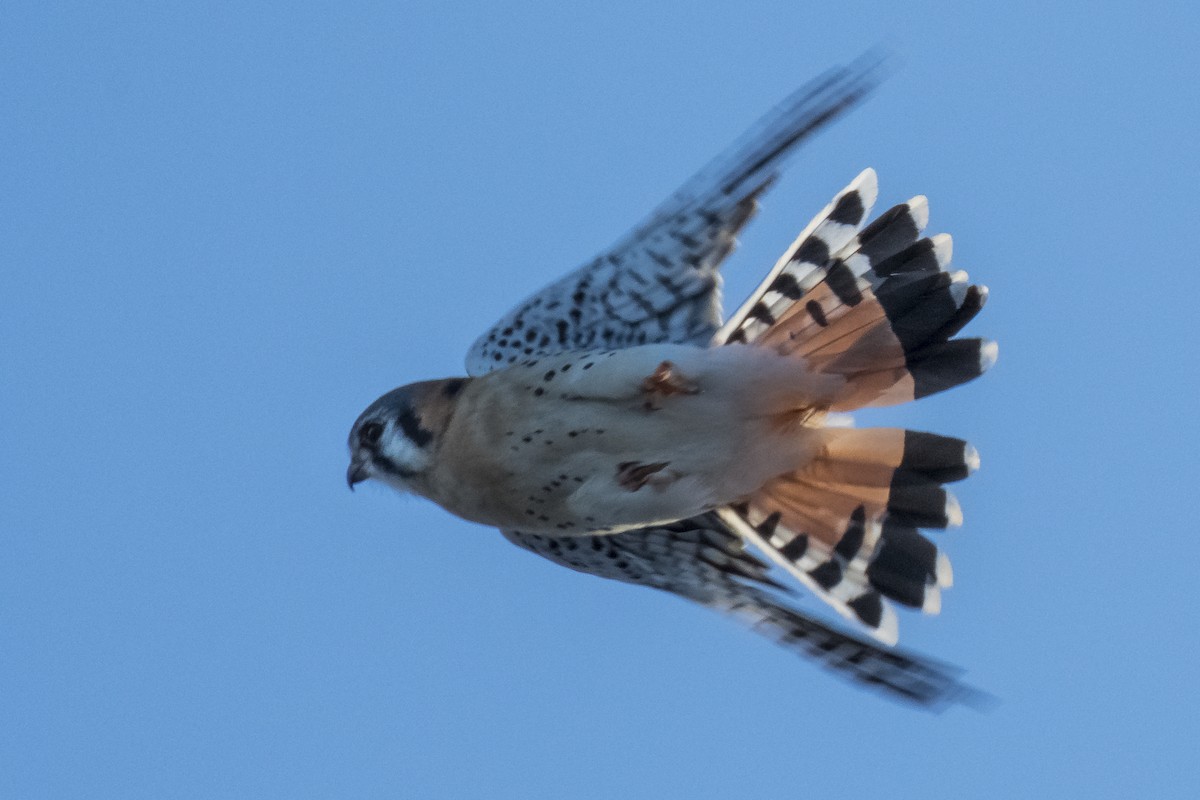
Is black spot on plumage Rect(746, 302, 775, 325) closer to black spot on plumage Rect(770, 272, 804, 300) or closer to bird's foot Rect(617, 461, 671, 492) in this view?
black spot on plumage Rect(770, 272, 804, 300)

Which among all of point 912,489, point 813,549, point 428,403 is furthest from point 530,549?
point 912,489

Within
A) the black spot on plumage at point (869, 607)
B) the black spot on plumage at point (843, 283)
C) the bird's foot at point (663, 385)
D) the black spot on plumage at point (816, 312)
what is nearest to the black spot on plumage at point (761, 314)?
the black spot on plumage at point (816, 312)

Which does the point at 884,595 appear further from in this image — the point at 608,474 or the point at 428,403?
the point at 428,403

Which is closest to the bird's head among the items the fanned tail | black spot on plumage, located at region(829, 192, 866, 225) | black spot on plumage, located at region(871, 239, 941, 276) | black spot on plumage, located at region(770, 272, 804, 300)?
the fanned tail

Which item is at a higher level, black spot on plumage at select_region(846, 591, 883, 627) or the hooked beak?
the hooked beak

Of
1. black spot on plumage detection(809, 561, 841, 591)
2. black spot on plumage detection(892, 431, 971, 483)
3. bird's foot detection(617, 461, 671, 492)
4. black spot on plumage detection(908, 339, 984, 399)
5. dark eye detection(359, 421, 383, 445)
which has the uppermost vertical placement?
dark eye detection(359, 421, 383, 445)

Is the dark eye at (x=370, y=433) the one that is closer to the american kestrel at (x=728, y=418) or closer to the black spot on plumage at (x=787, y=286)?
the american kestrel at (x=728, y=418)
